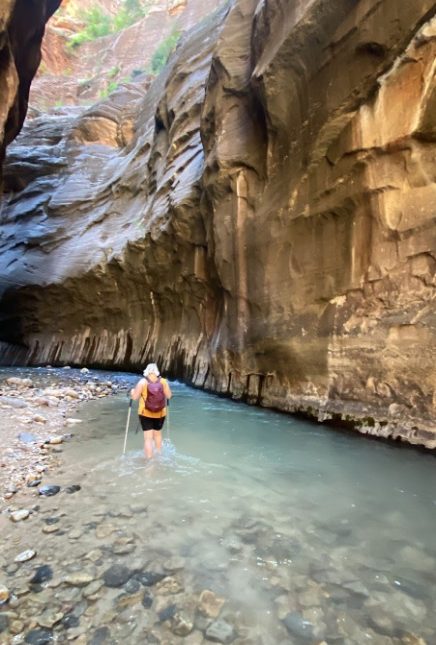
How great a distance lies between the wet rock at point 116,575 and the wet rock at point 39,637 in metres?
0.46

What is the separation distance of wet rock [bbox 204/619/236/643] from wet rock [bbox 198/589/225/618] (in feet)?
0.23

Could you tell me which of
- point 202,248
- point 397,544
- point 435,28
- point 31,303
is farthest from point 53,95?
point 397,544

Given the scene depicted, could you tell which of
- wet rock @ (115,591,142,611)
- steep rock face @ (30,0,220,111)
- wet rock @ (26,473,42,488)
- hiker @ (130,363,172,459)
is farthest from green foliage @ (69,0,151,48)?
wet rock @ (115,591,142,611)

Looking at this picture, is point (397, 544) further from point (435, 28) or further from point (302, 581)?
point (435, 28)

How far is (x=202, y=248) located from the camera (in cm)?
1274

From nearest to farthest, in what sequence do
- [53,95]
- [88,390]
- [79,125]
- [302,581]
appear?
1. [302,581]
2. [88,390]
3. [79,125]
4. [53,95]

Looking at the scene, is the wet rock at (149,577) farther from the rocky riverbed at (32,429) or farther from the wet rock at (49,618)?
the rocky riverbed at (32,429)

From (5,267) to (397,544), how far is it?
21978mm

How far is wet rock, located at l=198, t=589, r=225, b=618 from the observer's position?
2341 millimetres

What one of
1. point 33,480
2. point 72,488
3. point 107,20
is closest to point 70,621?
point 72,488

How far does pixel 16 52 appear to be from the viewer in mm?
13977

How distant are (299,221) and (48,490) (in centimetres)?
632

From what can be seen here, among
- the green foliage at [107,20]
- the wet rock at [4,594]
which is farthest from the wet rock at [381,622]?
the green foliage at [107,20]

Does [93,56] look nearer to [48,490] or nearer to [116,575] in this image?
[48,490]
